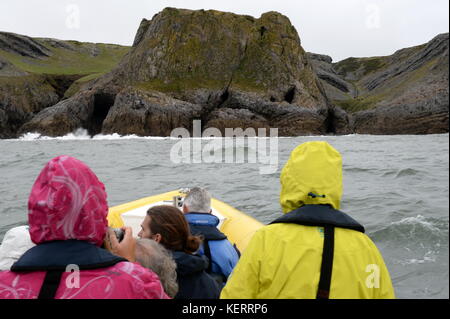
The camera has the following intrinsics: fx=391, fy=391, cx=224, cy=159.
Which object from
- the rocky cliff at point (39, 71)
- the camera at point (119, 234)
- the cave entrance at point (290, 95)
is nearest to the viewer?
the camera at point (119, 234)

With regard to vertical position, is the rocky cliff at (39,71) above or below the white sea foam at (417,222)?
above

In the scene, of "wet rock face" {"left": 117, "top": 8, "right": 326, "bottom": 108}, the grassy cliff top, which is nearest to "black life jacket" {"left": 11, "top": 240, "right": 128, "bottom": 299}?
"wet rock face" {"left": 117, "top": 8, "right": 326, "bottom": 108}

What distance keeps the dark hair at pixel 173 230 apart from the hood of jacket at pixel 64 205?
3.87 feet

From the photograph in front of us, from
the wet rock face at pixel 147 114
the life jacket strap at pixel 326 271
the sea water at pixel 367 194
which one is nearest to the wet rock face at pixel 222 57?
the wet rock face at pixel 147 114

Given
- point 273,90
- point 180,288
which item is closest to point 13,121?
point 273,90

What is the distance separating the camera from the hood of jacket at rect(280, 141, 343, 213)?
2.28 metres

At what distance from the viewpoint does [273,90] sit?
5566 cm

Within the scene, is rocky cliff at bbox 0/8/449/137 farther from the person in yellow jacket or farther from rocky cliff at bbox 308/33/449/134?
the person in yellow jacket

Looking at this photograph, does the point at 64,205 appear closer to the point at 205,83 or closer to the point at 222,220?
the point at 222,220

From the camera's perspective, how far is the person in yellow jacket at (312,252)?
6.99ft

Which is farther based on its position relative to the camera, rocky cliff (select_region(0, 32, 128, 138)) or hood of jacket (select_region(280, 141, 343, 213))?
rocky cliff (select_region(0, 32, 128, 138))

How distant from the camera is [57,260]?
175 centimetres

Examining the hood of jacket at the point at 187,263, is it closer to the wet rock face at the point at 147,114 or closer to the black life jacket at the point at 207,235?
the black life jacket at the point at 207,235
